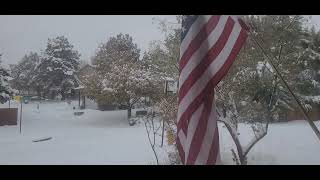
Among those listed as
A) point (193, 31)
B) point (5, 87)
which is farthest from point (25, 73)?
point (193, 31)

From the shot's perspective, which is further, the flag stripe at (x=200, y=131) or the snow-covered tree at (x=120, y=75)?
the snow-covered tree at (x=120, y=75)

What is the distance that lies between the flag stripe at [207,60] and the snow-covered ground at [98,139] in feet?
4.86

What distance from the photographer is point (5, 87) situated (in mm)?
3000

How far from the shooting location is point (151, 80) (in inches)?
130

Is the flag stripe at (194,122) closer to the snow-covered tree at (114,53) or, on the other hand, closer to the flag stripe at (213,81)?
the flag stripe at (213,81)

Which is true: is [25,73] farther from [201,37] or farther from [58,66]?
[201,37]

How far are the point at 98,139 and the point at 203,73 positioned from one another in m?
1.99

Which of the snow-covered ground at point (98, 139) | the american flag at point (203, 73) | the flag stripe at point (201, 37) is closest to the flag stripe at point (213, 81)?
the american flag at point (203, 73)

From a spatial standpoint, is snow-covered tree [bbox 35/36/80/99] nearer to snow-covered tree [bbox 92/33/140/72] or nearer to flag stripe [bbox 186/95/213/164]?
snow-covered tree [bbox 92/33/140/72]

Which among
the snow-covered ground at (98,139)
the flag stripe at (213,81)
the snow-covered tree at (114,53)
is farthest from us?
the snow-covered tree at (114,53)

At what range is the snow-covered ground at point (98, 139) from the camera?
2.89 meters

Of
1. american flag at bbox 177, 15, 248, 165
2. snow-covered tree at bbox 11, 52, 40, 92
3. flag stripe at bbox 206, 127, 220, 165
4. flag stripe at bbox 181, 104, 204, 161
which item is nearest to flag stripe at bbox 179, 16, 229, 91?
american flag at bbox 177, 15, 248, 165

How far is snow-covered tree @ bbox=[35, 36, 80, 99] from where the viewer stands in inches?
117
